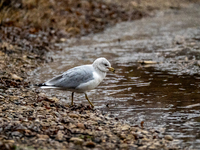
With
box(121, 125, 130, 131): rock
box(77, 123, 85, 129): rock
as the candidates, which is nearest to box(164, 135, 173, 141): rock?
box(121, 125, 130, 131): rock

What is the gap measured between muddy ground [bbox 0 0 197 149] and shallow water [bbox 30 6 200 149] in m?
0.39

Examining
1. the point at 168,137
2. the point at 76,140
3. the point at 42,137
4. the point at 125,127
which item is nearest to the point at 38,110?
the point at 42,137

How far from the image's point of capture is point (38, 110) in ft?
16.0

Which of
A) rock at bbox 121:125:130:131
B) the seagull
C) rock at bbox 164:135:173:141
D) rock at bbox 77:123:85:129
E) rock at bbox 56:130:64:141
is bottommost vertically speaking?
rock at bbox 164:135:173:141

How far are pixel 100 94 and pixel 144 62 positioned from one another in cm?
272

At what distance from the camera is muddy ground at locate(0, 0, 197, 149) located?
385cm

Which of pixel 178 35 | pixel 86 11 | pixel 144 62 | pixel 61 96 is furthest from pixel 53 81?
pixel 86 11

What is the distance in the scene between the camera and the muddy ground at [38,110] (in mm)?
3848

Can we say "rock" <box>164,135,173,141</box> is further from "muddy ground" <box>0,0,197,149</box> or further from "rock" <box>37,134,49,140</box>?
"rock" <box>37,134,49,140</box>

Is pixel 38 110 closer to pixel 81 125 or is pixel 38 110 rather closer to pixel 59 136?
pixel 81 125

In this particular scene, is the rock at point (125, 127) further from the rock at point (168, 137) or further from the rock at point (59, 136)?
the rock at point (59, 136)

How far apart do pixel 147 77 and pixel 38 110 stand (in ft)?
10.6

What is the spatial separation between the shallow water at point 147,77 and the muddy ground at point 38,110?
39 cm

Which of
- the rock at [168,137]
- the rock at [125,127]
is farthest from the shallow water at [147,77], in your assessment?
the rock at [125,127]
